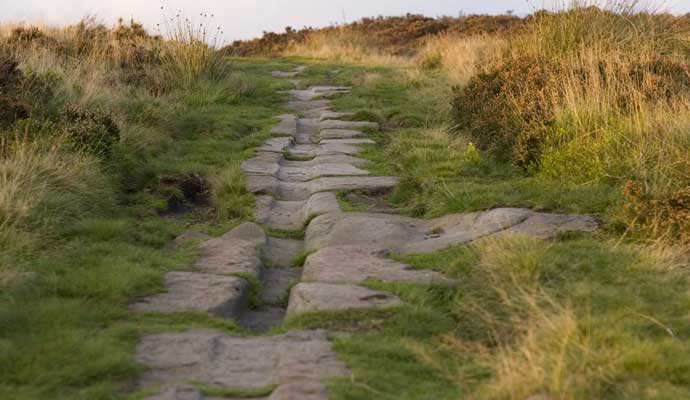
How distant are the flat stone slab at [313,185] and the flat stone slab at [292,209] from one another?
0.53 feet

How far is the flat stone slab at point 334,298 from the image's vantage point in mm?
3658

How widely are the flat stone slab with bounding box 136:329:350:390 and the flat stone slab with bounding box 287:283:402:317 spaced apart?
0.90ft

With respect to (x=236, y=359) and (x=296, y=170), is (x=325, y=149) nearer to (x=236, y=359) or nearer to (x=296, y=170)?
(x=296, y=170)

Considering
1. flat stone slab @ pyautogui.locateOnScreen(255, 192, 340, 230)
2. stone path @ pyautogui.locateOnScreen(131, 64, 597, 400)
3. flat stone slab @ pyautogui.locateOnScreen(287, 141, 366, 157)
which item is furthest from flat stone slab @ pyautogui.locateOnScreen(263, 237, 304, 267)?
flat stone slab @ pyautogui.locateOnScreen(287, 141, 366, 157)

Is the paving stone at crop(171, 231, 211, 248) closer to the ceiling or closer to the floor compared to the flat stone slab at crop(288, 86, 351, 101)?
closer to the floor

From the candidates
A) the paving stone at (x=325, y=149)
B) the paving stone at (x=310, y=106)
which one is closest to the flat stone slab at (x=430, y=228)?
the paving stone at (x=325, y=149)

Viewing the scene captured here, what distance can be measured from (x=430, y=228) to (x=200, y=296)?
5.77 ft

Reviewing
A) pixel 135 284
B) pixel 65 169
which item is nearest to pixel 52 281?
pixel 135 284

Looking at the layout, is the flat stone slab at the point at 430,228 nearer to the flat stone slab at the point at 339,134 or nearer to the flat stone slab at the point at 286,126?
the flat stone slab at the point at 339,134

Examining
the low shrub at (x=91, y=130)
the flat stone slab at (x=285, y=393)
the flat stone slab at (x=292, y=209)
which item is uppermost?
the low shrub at (x=91, y=130)

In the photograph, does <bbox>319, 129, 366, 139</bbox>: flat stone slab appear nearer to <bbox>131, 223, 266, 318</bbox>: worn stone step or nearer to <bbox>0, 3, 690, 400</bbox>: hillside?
<bbox>0, 3, 690, 400</bbox>: hillside

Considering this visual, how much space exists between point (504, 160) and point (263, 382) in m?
4.23

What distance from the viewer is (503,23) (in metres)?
21.3

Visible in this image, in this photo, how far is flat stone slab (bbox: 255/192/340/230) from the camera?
5492 millimetres
